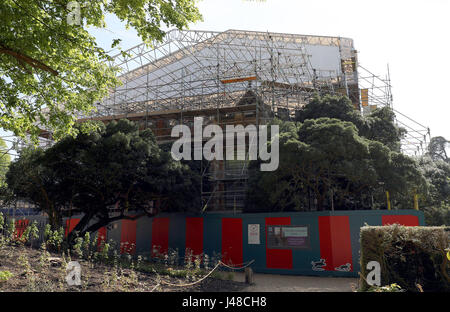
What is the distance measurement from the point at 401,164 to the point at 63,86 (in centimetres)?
1369

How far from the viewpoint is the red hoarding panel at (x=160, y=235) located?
16.7 metres

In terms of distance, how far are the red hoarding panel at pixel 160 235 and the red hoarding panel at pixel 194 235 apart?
1.22 meters

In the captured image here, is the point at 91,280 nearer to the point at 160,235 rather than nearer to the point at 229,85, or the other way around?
the point at 160,235

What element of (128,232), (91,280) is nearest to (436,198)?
(128,232)

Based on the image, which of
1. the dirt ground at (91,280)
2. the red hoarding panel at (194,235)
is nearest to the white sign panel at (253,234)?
the red hoarding panel at (194,235)

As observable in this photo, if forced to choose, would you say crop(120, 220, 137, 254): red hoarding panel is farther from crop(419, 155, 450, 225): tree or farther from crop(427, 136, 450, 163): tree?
crop(427, 136, 450, 163): tree

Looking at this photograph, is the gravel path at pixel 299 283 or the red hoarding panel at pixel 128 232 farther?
the red hoarding panel at pixel 128 232

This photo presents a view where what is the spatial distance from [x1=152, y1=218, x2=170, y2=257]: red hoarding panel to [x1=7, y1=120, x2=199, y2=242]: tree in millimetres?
1118

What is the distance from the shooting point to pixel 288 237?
14.2 meters

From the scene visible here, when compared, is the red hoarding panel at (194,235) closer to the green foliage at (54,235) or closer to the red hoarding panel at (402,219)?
the green foliage at (54,235)

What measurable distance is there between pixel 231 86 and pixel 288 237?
1296 centimetres

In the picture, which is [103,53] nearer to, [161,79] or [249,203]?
[249,203]
